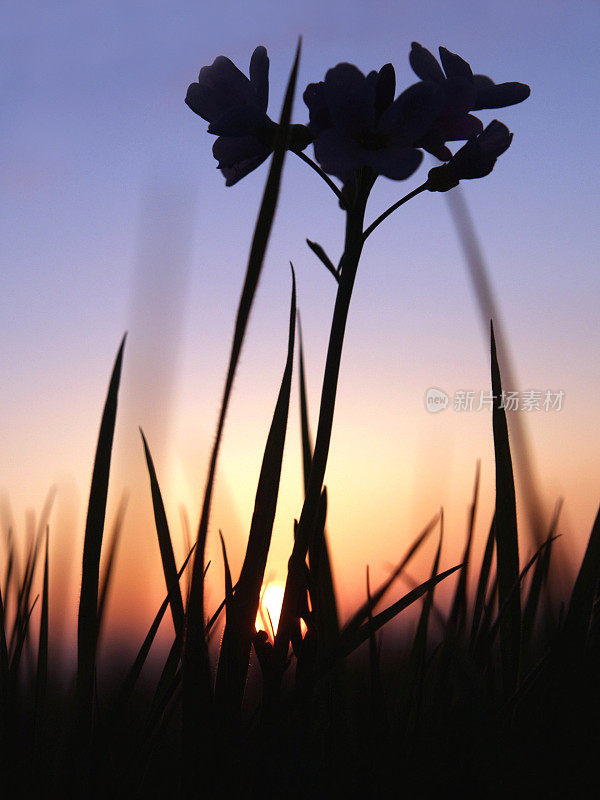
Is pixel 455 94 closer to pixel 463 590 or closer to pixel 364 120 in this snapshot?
pixel 364 120

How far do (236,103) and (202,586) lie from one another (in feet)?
2.04

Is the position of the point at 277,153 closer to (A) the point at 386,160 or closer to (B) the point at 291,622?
(A) the point at 386,160

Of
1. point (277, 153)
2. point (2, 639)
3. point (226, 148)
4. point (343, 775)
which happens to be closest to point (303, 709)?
point (343, 775)

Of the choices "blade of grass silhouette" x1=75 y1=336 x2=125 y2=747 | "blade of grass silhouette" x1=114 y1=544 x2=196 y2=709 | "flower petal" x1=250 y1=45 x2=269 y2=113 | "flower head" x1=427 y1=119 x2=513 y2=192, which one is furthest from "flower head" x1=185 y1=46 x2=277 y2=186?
"blade of grass silhouette" x1=114 y1=544 x2=196 y2=709

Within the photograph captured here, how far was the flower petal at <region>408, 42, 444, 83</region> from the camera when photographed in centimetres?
82

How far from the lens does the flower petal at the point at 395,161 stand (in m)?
0.70

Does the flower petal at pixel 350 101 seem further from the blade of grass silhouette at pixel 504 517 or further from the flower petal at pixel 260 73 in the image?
the blade of grass silhouette at pixel 504 517

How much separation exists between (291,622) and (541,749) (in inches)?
9.8

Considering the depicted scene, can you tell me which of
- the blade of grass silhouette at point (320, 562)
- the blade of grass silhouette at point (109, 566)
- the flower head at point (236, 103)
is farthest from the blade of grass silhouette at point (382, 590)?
the flower head at point (236, 103)

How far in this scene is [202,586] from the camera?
52 centimetres

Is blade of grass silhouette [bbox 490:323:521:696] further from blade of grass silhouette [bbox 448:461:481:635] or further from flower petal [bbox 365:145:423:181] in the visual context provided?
flower petal [bbox 365:145:423:181]

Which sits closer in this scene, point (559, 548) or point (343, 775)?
point (343, 775)

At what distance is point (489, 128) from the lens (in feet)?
2.71

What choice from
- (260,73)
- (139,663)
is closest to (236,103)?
(260,73)
